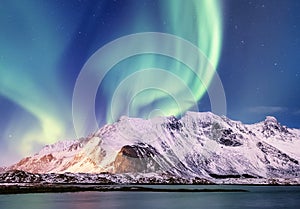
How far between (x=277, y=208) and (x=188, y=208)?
2730cm

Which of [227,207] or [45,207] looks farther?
[227,207]

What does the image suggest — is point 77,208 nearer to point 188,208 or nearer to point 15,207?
point 15,207

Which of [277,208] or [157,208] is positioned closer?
[157,208]

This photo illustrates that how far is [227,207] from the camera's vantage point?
111062 millimetres

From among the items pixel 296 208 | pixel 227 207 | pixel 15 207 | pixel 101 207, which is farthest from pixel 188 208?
pixel 15 207

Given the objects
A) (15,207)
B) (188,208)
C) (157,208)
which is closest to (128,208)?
(157,208)

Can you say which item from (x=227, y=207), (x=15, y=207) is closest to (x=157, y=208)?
(x=227, y=207)

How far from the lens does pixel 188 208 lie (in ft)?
336

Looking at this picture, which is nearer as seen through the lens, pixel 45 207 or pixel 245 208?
pixel 45 207

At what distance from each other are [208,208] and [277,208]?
20.7 meters

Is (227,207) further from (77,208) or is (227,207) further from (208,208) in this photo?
(77,208)

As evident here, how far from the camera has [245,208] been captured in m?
109

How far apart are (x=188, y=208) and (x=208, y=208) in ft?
22.7

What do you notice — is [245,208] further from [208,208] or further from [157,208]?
[157,208]
